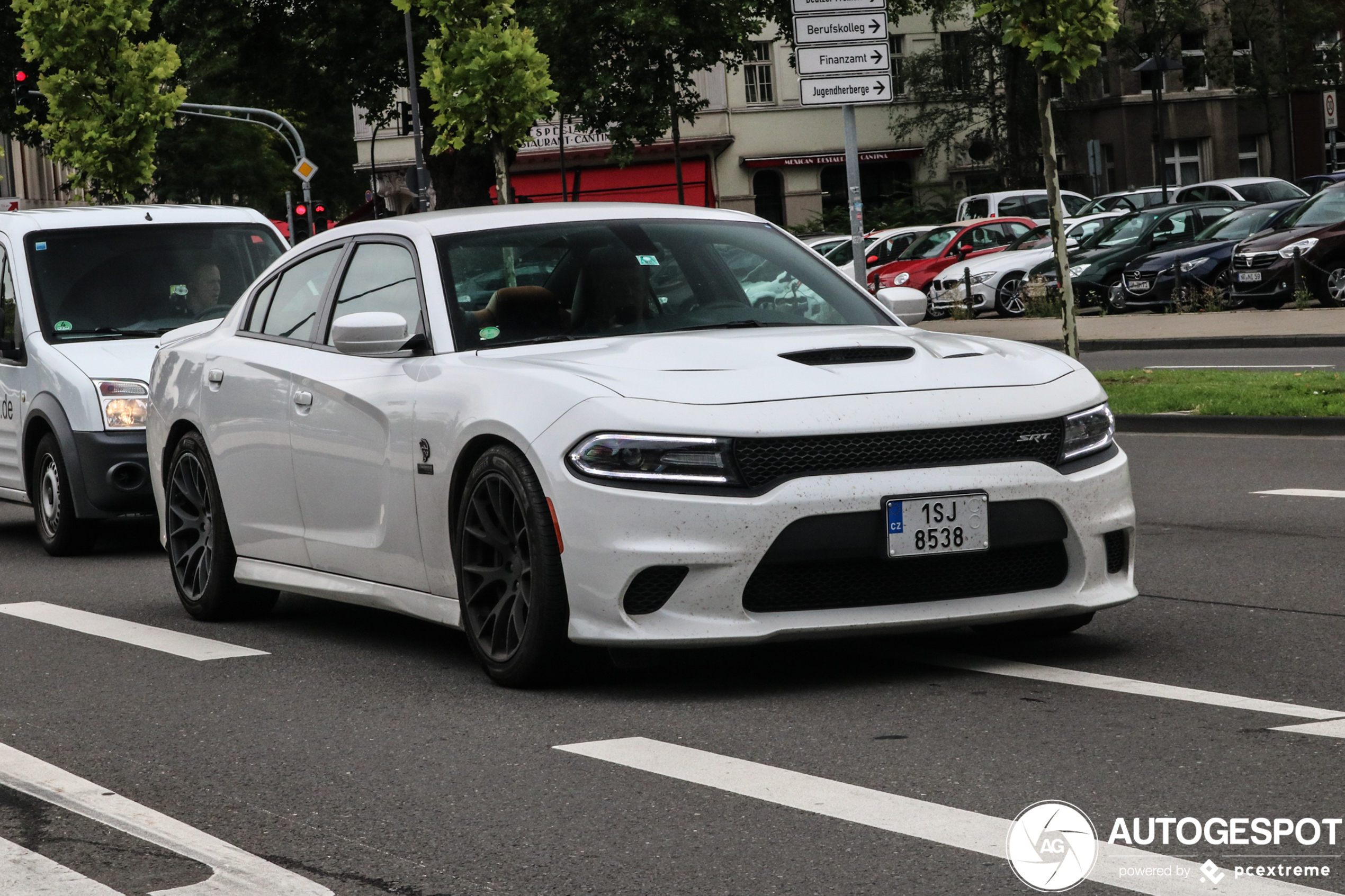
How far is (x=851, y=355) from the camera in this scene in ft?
20.8

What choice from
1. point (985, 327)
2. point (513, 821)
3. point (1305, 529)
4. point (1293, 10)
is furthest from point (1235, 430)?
point (1293, 10)

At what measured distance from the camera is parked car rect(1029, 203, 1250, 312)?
30.5 metres

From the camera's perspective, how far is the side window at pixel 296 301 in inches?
311

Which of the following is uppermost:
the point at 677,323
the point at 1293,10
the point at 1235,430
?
the point at 1293,10

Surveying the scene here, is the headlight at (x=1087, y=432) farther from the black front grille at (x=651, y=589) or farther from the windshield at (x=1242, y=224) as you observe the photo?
the windshield at (x=1242, y=224)

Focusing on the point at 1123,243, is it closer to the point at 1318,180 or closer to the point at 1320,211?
the point at 1320,211

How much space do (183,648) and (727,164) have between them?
60.7 metres

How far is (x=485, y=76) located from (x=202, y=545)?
63.7 feet

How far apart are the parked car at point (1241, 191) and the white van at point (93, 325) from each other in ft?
85.6

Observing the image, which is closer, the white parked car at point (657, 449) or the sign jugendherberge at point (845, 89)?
the white parked car at point (657, 449)

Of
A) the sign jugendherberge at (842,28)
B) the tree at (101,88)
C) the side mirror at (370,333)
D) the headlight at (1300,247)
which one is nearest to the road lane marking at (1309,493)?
the sign jugendherberge at (842,28)

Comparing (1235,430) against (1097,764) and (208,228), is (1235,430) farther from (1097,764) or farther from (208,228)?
(1097,764)

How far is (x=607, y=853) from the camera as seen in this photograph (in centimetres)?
436

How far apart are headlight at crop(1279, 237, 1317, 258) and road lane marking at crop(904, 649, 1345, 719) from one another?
21885 millimetres
